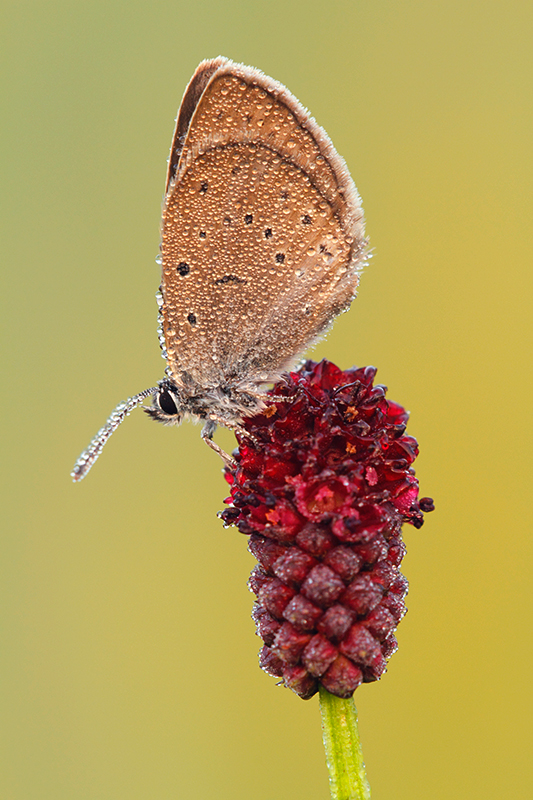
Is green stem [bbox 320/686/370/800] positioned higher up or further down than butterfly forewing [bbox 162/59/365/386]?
further down

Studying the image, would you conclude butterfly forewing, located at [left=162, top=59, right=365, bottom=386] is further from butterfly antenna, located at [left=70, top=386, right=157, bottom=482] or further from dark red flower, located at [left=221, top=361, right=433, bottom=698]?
dark red flower, located at [left=221, top=361, right=433, bottom=698]

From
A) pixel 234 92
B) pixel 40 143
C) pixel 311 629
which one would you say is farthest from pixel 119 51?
pixel 311 629

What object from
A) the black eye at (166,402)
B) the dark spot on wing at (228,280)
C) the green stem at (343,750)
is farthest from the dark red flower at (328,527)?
the dark spot on wing at (228,280)

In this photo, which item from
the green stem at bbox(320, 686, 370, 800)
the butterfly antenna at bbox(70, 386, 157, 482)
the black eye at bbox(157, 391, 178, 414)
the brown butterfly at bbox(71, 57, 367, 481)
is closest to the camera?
the green stem at bbox(320, 686, 370, 800)

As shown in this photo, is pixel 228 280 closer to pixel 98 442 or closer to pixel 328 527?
pixel 98 442

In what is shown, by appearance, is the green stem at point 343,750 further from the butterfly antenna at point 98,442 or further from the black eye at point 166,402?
the black eye at point 166,402

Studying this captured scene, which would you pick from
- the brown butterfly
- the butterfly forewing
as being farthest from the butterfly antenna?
the butterfly forewing
